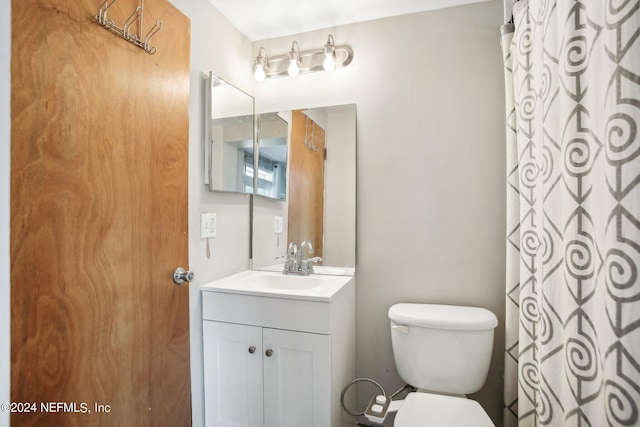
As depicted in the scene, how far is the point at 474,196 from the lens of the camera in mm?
1556

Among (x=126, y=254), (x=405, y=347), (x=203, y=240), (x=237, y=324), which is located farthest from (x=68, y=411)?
(x=405, y=347)

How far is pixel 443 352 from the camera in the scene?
133 cm

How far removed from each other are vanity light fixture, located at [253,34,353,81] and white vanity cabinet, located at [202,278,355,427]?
125 cm

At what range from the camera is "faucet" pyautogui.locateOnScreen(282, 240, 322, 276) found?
1753mm

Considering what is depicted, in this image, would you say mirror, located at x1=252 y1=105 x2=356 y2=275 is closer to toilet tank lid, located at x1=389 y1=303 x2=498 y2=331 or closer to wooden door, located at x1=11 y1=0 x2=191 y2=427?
toilet tank lid, located at x1=389 y1=303 x2=498 y2=331

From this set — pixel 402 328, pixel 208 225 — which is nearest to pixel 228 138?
pixel 208 225

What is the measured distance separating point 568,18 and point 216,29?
151 centimetres

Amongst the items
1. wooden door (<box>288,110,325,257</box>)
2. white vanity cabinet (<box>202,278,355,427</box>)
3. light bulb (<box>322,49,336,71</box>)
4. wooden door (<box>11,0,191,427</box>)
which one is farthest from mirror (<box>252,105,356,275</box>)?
wooden door (<box>11,0,191,427</box>)

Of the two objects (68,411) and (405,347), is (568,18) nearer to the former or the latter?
(405,347)

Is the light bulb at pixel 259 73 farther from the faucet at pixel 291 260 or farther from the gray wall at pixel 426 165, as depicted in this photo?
the faucet at pixel 291 260

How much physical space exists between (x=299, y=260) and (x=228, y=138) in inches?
31.2

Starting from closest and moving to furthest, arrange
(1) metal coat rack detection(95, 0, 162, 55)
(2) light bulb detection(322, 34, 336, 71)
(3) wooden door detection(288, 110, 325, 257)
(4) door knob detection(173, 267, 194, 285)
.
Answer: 1. (1) metal coat rack detection(95, 0, 162, 55)
2. (4) door knob detection(173, 267, 194, 285)
3. (2) light bulb detection(322, 34, 336, 71)
4. (3) wooden door detection(288, 110, 325, 257)

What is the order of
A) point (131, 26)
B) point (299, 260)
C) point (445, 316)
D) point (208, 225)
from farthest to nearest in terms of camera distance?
point (299, 260), point (208, 225), point (445, 316), point (131, 26)

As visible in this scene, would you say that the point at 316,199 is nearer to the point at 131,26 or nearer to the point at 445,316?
the point at 445,316
